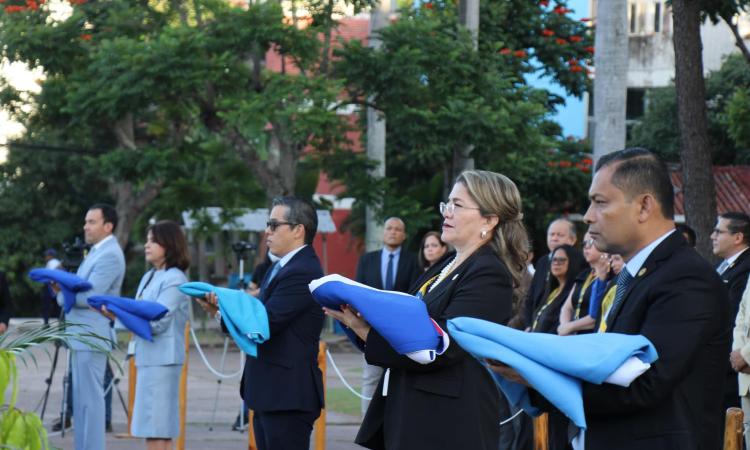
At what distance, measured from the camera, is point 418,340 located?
4668 millimetres

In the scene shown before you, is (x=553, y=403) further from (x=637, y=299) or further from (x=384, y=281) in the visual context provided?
(x=384, y=281)

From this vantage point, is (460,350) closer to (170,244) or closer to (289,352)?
(289,352)

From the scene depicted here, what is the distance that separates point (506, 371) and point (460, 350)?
116 centimetres

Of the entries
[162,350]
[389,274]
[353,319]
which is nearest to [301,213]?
[162,350]

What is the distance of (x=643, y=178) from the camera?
13.2ft

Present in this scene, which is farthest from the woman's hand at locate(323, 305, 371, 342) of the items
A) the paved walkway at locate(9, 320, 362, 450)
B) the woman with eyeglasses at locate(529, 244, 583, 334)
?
the woman with eyeglasses at locate(529, 244, 583, 334)

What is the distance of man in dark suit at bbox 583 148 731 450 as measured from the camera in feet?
12.3

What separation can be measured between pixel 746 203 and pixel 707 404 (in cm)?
2697

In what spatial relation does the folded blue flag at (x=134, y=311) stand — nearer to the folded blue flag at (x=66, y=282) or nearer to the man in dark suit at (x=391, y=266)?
the folded blue flag at (x=66, y=282)

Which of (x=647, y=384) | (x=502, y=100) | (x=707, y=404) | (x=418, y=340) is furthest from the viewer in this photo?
(x=502, y=100)

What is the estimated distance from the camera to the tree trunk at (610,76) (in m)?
13.7

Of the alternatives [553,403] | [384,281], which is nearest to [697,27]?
[384,281]

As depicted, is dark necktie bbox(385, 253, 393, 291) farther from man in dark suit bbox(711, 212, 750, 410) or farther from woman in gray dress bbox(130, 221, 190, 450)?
man in dark suit bbox(711, 212, 750, 410)

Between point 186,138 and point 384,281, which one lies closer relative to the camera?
point 384,281
